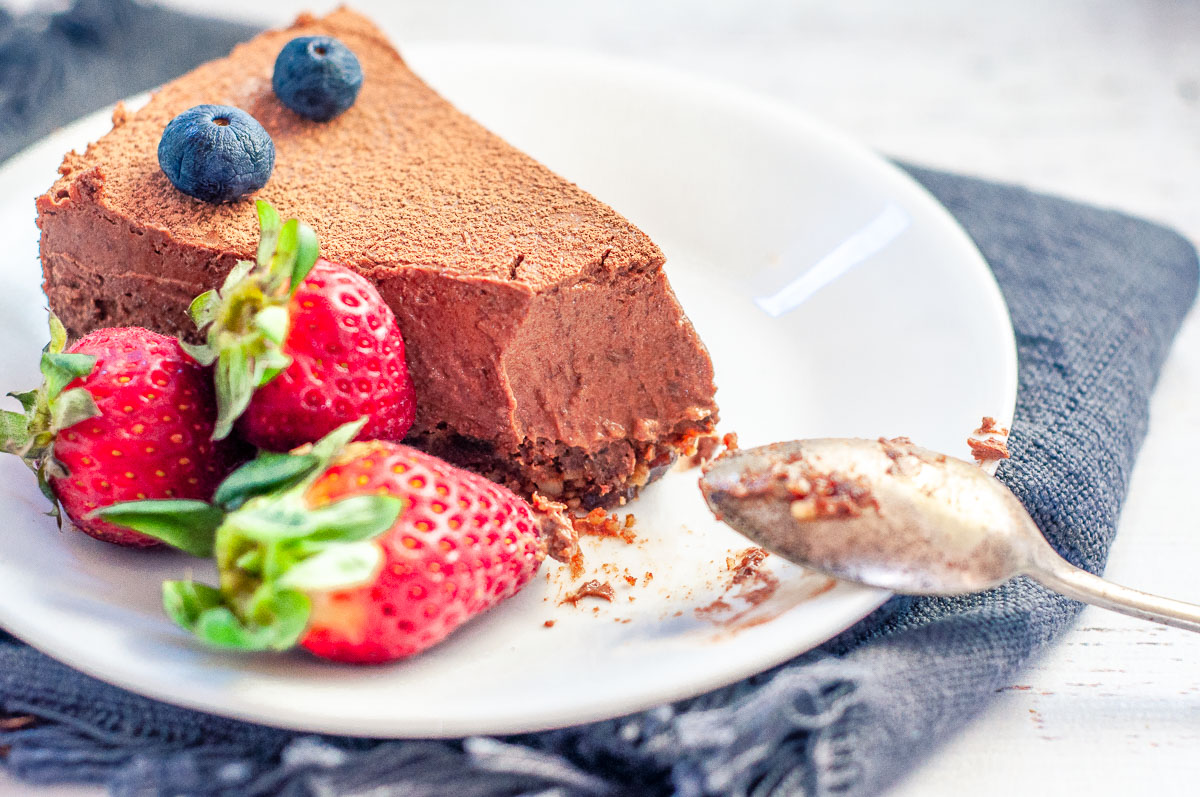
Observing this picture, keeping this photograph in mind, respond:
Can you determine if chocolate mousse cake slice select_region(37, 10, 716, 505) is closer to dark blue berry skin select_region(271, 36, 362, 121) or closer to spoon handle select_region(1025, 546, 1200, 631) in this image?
dark blue berry skin select_region(271, 36, 362, 121)

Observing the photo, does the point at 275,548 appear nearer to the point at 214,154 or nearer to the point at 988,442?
the point at 214,154

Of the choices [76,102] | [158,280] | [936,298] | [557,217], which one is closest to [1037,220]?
[936,298]

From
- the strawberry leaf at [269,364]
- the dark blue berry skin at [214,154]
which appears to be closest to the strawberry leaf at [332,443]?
the strawberry leaf at [269,364]

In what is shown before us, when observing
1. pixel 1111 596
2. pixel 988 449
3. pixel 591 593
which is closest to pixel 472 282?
pixel 591 593

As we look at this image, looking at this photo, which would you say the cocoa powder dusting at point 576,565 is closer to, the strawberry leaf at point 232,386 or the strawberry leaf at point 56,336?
the strawberry leaf at point 232,386

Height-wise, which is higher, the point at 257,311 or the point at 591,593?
the point at 257,311
